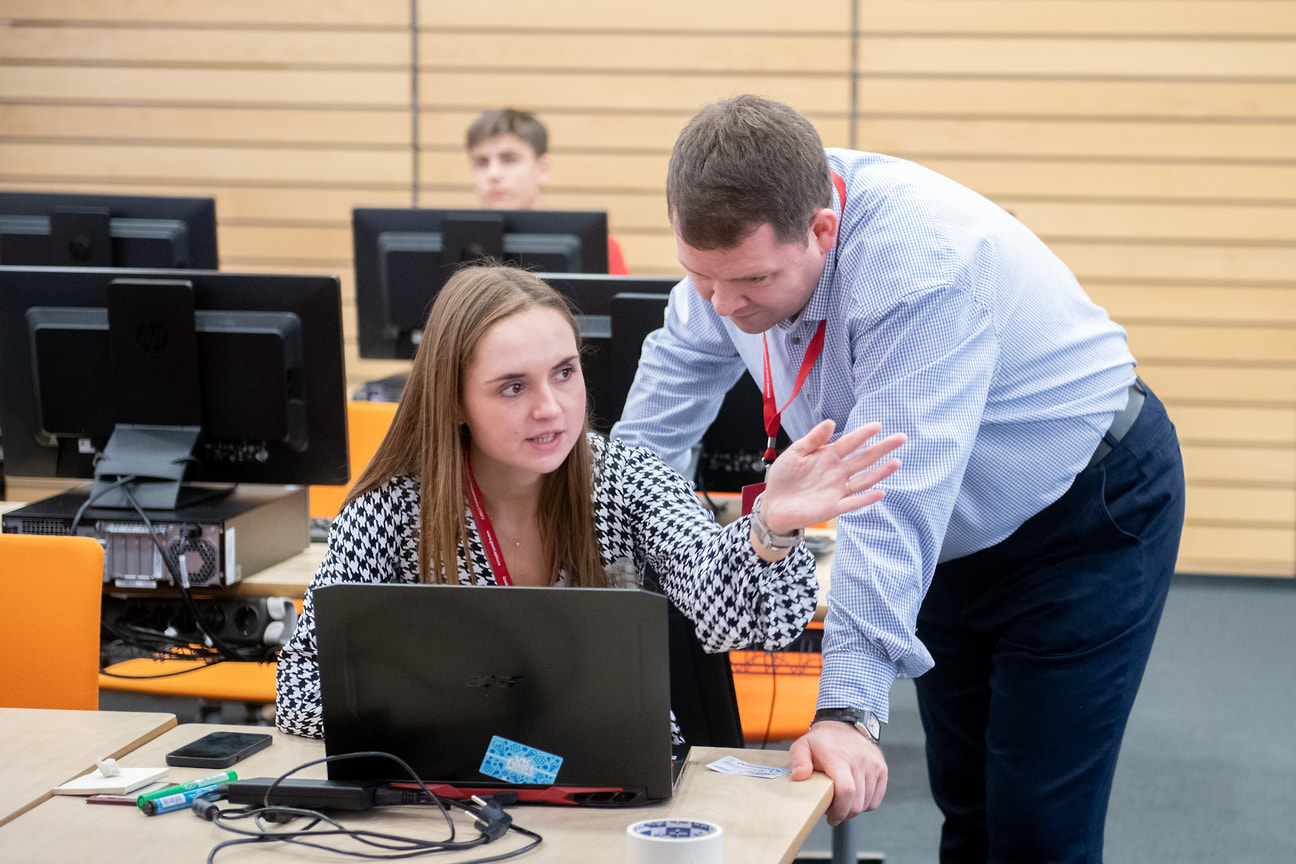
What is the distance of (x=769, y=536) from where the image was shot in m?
1.45

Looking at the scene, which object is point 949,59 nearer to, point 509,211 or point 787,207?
point 509,211

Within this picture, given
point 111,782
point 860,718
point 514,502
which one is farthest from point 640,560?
point 111,782

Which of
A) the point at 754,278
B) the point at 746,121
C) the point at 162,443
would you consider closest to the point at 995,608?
the point at 754,278

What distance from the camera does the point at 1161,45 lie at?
492cm

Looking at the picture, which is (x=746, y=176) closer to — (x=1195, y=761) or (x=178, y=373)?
(x=178, y=373)

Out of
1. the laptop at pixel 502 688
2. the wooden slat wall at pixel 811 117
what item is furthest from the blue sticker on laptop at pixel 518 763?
the wooden slat wall at pixel 811 117

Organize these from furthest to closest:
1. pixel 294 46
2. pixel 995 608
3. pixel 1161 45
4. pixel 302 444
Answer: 1. pixel 294 46
2. pixel 1161 45
3. pixel 302 444
4. pixel 995 608

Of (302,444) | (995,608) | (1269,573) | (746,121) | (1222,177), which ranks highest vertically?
(1222,177)

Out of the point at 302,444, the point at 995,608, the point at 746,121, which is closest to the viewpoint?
the point at 746,121

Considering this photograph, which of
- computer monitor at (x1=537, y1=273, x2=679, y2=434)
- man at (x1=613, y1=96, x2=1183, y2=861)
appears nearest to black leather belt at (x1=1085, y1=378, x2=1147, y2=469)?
man at (x1=613, y1=96, x2=1183, y2=861)

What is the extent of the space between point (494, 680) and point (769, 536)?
369mm

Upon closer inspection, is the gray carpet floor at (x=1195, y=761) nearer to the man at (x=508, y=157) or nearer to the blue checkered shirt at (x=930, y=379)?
the blue checkered shirt at (x=930, y=379)

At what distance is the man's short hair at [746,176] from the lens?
139cm

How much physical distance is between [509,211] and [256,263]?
238cm
